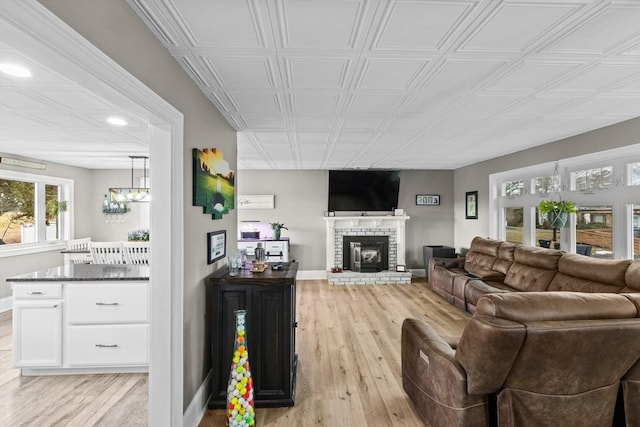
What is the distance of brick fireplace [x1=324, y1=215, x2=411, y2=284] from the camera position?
24.1 feet

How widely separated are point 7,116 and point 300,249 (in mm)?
5315

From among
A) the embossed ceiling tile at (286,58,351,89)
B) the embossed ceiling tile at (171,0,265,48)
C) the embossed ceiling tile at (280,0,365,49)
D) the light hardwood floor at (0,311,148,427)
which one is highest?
the embossed ceiling tile at (286,58,351,89)

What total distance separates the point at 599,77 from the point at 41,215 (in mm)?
7893

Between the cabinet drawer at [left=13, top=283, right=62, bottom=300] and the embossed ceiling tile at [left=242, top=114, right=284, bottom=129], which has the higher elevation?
the embossed ceiling tile at [left=242, top=114, right=284, bottom=129]

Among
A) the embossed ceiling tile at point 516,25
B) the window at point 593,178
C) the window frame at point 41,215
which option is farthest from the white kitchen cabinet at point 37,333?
the window at point 593,178

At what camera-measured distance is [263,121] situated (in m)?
3.43

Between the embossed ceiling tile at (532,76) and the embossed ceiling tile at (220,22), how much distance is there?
5.75 ft

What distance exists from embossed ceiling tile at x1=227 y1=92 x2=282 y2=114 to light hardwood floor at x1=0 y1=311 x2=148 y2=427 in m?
2.59

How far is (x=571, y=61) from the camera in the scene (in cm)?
210

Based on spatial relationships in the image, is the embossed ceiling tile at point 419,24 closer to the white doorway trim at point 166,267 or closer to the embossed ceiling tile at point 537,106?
the white doorway trim at point 166,267

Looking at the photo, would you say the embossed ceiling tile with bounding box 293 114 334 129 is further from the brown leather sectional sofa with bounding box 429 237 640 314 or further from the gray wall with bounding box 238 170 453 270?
the gray wall with bounding box 238 170 453 270

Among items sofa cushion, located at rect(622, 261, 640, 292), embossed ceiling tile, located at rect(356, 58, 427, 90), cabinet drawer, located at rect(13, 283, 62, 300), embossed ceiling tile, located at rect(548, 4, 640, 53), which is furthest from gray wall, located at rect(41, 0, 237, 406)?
sofa cushion, located at rect(622, 261, 640, 292)

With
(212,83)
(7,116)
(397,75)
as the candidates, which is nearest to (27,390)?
(7,116)

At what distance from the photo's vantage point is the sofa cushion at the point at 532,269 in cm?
420
